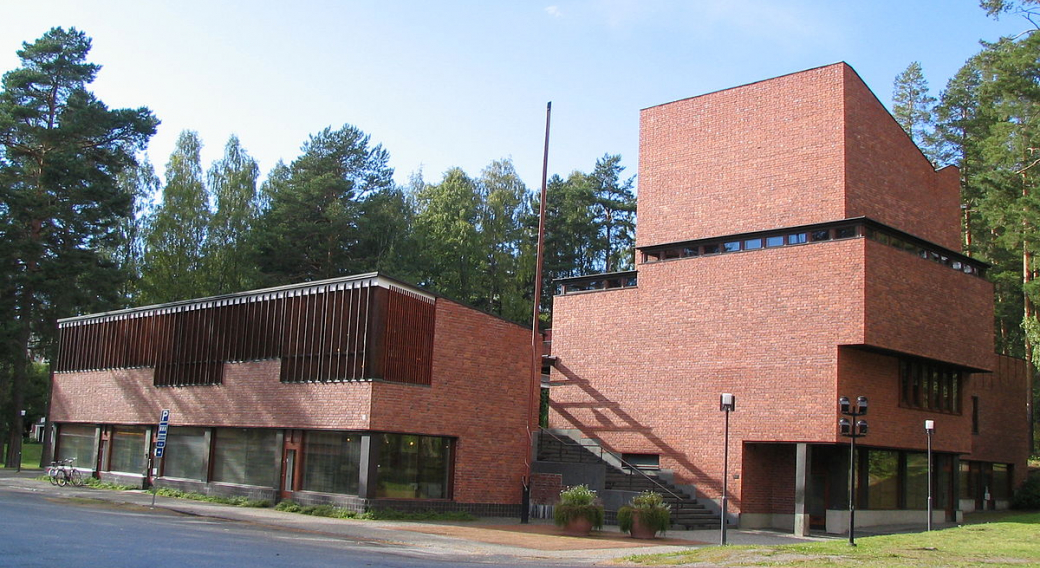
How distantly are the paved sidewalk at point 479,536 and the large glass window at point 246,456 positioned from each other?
1.49 meters

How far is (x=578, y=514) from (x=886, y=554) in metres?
8.75

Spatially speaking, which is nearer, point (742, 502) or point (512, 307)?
point (742, 502)

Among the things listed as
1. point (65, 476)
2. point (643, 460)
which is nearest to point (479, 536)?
point (643, 460)

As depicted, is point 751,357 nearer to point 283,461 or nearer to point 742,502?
point 742,502

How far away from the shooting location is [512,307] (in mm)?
58594

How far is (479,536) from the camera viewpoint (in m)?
22.6

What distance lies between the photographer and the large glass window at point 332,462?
26.9 m

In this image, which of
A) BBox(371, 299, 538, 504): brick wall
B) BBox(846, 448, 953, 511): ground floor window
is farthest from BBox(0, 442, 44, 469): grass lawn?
BBox(846, 448, 953, 511): ground floor window

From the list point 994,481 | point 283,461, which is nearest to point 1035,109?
point 994,481

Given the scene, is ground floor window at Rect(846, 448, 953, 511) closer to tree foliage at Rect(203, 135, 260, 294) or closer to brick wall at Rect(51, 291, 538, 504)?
brick wall at Rect(51, 291, 538, 504)

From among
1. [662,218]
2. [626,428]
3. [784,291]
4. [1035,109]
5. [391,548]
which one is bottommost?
[391,548]

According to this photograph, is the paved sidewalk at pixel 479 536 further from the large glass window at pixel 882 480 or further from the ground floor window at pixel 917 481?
the ground floor window at pixel 917 481

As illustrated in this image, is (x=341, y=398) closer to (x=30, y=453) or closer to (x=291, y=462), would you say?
(x=291, y=462)

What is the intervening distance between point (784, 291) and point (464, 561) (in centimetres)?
1677
